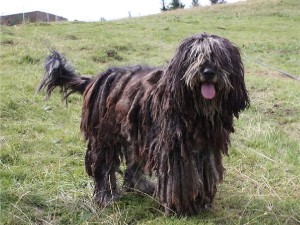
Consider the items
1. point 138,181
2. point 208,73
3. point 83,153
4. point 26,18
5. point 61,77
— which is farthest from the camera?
point 26,18

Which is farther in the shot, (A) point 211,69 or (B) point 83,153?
(B) point 83,153

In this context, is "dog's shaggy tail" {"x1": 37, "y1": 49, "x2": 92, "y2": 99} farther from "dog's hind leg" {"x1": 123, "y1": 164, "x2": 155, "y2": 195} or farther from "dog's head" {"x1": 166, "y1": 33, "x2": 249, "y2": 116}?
"dog's head" {"x1": 166, "y1": 33, "x2": 249, "y2": 116}

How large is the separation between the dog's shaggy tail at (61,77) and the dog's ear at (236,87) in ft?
5.76

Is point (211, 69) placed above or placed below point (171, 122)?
above

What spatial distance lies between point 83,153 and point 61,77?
48.7 inches

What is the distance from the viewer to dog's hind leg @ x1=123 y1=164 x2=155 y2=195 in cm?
507

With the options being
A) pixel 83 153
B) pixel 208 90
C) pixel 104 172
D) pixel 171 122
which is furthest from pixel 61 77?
pixel 208 90

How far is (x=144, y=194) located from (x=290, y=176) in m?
1.63

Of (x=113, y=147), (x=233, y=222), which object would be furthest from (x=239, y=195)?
(x=113, y=147)

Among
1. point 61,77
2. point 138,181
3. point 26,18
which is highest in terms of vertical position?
point 26,18

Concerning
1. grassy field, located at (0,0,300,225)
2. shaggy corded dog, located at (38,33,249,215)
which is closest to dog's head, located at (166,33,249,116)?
shaggy corded dog, located at (38,33,249,215)

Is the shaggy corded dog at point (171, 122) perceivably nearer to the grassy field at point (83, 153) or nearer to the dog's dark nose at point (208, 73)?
the dog's dark nose at point (208, 73)

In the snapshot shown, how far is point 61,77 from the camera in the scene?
527 cm

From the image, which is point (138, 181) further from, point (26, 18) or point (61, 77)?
point (26, 18)
